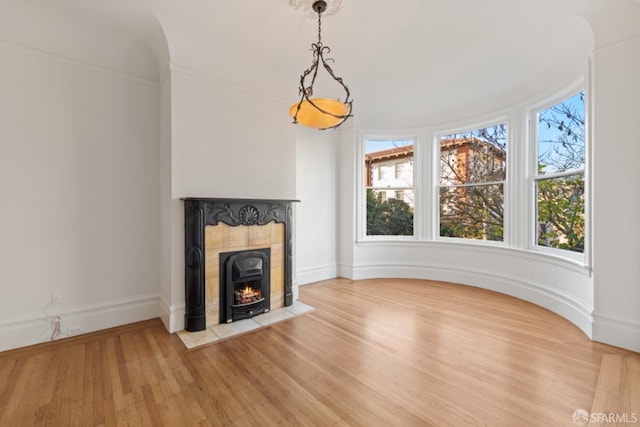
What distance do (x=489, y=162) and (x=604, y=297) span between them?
7.55 feet

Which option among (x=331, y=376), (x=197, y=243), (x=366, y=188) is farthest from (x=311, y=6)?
(x=366, y=188)

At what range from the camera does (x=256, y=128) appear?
10.9ft

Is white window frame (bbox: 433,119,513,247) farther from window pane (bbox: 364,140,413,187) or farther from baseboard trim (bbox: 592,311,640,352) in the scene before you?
baseboard trim (bbox: 592,311,640,352)

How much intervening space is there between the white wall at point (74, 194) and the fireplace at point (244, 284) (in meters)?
0.84

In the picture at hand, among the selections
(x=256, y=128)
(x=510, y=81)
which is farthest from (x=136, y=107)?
Answer: (x=510, y=81)

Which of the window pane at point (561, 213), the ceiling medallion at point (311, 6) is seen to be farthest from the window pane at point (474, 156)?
the ceiling medallion at point (311, 6)

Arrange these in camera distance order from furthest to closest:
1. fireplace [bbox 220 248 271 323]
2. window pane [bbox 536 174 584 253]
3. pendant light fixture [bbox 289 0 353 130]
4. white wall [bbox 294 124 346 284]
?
white wall [bbox 294 124 346 284]
window pane [bbox 536 174 584 253]
fireplace [bbox 220 248 271 323]
pendant light fixture [bbox 289 0 353 130]

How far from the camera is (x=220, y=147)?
10.1 feet

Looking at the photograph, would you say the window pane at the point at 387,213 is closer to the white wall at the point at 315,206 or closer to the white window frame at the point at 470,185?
the white window frame at the point at 470,185

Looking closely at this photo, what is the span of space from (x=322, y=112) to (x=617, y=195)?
2.59 metres

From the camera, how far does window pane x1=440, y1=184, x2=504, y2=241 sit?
13.9 feet

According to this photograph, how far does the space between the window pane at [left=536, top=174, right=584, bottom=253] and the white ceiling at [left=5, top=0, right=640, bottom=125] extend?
1160 millimetres

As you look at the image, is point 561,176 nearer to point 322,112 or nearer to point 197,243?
point 322,112

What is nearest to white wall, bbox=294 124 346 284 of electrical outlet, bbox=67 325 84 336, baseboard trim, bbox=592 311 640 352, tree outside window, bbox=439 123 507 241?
tree outside window, bbox=439 123 507 241
